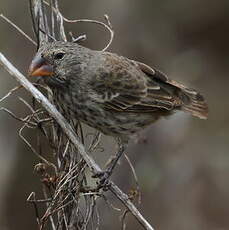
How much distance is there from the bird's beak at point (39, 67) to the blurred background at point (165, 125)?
3.28 m

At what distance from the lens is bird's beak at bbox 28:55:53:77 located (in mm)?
5230

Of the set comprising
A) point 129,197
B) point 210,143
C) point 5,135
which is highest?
point 5,135

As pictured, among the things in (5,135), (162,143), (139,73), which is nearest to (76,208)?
(139,73)

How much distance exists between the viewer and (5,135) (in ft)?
29.7

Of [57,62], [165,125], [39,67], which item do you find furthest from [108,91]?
[165,125]

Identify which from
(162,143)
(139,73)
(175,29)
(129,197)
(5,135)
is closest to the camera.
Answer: (129,197)

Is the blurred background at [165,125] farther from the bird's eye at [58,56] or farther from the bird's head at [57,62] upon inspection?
the bird's eye at [58,56]

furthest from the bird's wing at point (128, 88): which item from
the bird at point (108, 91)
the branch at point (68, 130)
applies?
the branch at point (68, 130)

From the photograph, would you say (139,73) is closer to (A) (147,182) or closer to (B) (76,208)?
(B) (76,208)

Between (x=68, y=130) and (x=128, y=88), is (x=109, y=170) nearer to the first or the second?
(x=68, y=130)

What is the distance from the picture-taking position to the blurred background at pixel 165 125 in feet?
30.0

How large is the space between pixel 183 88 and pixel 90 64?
1.01 m

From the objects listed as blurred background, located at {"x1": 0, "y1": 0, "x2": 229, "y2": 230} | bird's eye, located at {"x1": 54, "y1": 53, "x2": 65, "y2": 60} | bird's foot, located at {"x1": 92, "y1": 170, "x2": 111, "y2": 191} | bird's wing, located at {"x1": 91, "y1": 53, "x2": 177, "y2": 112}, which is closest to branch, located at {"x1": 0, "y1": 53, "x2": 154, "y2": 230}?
bird's foot, located at {"x1": 92, "y1": 170, "x2": 111, "y2": 191}

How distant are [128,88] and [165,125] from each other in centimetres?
495
